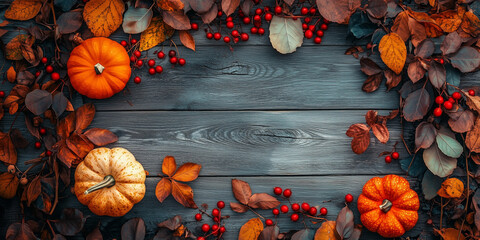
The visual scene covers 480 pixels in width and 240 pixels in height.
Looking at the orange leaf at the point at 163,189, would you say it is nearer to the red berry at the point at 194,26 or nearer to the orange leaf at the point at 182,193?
the orange leaf at the point at 182,193

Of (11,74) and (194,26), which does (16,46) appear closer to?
(11,74)

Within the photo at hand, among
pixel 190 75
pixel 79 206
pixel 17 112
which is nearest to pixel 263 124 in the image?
pixel 190 75

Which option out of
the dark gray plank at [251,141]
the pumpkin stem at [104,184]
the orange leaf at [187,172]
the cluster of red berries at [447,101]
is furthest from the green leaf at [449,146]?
the pumpkin stem at [104,184]

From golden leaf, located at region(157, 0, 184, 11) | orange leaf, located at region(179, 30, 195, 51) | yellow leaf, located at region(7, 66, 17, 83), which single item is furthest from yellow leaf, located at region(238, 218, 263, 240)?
yellow leaf, located at region(7, 66, 17, 83)

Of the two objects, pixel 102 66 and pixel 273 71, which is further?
pixel 273 71

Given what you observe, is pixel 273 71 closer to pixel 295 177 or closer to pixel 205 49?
pixel 205 49

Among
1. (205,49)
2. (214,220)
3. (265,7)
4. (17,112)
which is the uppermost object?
(265,7)

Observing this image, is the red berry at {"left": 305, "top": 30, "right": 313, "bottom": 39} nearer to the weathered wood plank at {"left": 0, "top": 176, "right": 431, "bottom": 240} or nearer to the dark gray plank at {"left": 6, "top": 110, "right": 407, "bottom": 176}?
the dark gray plank at {"left": 6, "top": 110, "right": 407, "bottom": 176}
